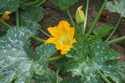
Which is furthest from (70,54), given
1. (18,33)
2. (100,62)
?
(18,33)

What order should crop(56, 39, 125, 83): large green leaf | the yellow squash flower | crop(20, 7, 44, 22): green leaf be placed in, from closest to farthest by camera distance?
crop(56, 39, 125, 83): large green leaf, the yellow squash flower, crop(20, 7, 44, 22): green leaf

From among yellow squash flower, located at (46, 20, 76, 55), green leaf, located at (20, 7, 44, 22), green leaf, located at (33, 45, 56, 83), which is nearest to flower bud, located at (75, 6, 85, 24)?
yellow squash flower, located at (46, 20, 76, 55)

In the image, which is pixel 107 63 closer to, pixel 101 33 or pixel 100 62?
pixel 100 62

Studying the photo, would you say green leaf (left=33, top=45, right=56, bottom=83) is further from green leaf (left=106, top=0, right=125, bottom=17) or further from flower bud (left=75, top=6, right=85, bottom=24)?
green leaf (left=106, top=0, right=125, bottom=17)

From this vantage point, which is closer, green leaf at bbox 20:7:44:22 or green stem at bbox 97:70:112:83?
green stem at bbox 97:70:112:83

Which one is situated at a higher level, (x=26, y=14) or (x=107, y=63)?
(x=26, y=14)

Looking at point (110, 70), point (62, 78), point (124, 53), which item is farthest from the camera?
point (124, 53)
